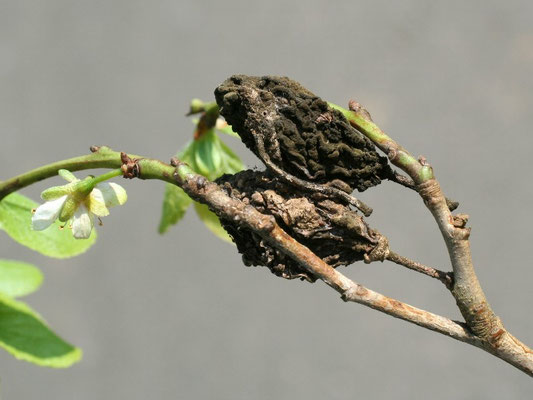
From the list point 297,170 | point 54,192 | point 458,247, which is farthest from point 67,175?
point 458,247

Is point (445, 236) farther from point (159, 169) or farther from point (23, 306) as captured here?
point (23, 306)

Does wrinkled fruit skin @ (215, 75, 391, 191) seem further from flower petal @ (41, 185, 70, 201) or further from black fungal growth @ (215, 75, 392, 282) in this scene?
flower petal @ (41, 185, 70, 201)

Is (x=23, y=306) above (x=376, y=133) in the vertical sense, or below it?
below

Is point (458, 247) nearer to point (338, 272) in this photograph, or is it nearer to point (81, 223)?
point (338, 272)

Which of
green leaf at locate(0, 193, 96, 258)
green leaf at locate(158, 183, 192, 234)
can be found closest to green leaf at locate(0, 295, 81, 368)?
green leaf at locate(0, 193, 96, 258)

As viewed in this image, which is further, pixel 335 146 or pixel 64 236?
pixel 64 236

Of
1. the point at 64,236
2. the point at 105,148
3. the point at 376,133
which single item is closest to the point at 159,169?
the point at 105,148
